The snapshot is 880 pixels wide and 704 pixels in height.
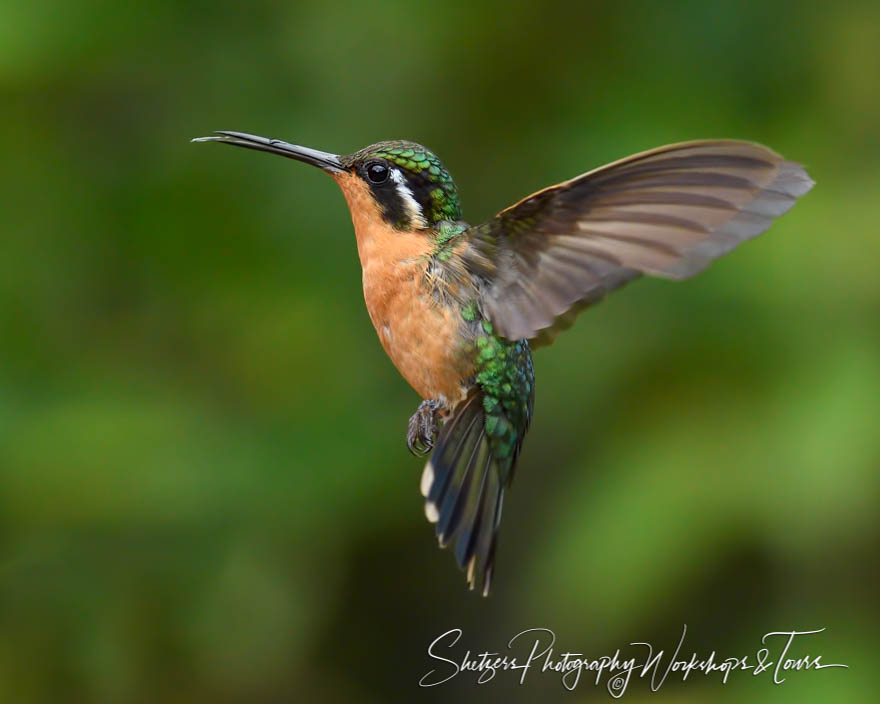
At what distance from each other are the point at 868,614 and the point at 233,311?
2149 millimetres

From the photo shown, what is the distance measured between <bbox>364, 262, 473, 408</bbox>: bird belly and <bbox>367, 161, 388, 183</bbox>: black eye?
0.15 metres

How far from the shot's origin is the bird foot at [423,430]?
1.85 m

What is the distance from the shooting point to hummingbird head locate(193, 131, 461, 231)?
1.87 metres

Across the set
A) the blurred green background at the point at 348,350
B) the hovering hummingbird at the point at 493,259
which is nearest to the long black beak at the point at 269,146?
the hovering hummingbird at the point at 493,259

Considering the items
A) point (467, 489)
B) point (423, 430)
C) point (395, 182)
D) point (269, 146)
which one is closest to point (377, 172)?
point (395, 182)

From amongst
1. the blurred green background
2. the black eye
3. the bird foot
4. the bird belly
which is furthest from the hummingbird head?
the blurred green background

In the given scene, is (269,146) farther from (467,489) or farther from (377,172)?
(467,489)

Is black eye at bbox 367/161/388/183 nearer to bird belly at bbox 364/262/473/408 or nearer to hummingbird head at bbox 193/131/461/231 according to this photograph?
hummingbird head at bbox 193/131/461/231

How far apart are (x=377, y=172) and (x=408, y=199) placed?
0.23ft

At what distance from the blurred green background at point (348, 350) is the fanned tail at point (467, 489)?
1215 mm

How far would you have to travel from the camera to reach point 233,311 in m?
3.71

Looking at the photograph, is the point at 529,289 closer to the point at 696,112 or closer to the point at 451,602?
the point at 696,112

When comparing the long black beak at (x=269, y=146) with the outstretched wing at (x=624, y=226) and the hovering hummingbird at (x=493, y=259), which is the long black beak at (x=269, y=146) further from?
the outstretched wing at (x=624, y=226)

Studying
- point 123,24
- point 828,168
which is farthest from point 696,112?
point 123,24
